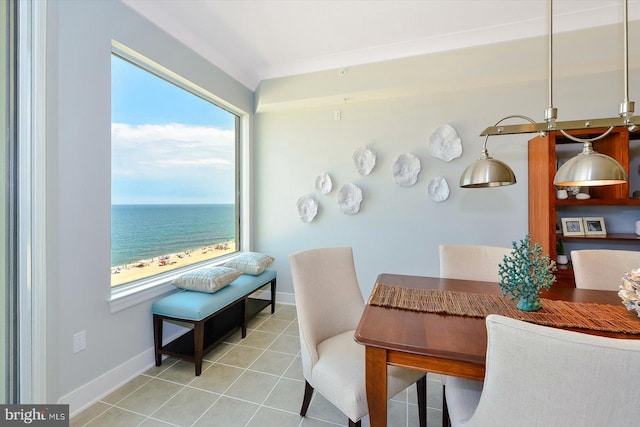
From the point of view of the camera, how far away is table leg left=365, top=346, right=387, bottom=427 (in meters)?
1.10

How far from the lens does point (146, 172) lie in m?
2.38

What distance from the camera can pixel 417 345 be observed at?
1041 millimetres

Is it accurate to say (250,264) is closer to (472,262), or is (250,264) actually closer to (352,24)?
(472,262)

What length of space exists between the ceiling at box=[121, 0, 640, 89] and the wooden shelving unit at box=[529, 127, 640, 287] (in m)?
0.96

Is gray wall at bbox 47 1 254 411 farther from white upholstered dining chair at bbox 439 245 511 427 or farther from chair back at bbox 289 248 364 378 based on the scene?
white upholstered dining chair at bbox 439 245 511 427

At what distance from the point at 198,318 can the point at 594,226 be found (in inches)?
138

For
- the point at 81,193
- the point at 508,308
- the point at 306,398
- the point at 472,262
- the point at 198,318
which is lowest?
the point at 306,398

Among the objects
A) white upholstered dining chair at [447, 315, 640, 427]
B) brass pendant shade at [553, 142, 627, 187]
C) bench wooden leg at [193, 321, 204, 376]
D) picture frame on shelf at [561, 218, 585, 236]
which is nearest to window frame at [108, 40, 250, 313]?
bench wooden leg at [193, 321, 204, 376]

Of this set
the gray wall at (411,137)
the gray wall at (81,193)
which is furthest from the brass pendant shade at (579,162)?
the gray wall at (81,193)

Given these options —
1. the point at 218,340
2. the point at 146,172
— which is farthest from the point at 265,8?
the point at 218,340

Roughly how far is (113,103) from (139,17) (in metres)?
0.70

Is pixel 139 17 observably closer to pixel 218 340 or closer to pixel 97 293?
pixel 97 293

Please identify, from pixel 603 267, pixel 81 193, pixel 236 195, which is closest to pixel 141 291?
pixel 81 193

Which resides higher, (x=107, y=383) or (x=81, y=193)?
(x=81, y=193)
